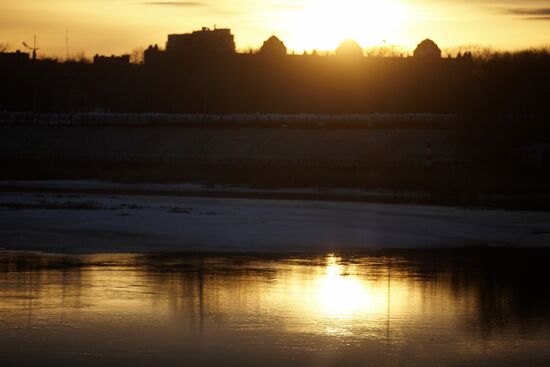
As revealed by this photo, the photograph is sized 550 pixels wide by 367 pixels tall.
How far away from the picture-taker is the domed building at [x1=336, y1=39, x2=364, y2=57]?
174 metres

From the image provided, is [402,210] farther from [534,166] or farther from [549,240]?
[534,166]

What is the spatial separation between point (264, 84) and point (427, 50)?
58528 mm

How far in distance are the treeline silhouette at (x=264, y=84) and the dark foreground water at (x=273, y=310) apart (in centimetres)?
7499

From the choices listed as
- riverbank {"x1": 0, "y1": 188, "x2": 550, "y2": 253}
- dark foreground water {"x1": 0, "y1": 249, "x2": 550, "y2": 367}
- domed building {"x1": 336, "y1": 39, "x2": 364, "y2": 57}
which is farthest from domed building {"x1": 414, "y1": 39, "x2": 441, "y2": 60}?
dark foreground water {"x1": 0, "y1": 249, "x2": 550, "y2": 367}

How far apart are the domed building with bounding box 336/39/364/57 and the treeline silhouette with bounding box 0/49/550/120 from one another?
75.5 feet

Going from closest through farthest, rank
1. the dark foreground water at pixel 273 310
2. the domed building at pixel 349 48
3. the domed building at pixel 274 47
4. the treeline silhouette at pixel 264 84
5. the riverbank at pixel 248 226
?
1. the dark foreground water at pixel 273 310
2. the riverbank at pixel 248 226
3. the treeline silhouette at pixel 264 84
4. the domed building at pixel 274 47
5. the domed building at pixel 349 48

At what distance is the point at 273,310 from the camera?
14.8m

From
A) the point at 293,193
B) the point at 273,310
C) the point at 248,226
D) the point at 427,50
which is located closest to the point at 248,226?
the point at 248,226

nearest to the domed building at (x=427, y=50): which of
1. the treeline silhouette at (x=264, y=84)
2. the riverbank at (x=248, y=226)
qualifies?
the treeline silhouette at (x=264, y=84)

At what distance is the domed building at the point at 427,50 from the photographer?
16926 centimetres

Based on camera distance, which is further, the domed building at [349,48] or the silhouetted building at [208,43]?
the domed building at [349,48]

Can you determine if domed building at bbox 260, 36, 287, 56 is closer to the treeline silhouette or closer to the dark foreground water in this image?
the treeline silhouette

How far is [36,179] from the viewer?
50.5m

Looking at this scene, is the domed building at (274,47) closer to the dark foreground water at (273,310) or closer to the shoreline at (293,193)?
the shoreline at (293,193)
